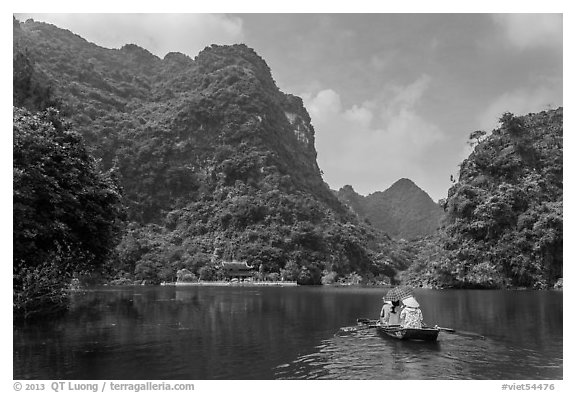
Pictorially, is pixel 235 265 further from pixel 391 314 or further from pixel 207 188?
pixel 391 314

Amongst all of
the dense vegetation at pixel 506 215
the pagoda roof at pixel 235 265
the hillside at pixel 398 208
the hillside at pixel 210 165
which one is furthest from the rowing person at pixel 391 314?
the hillside at pixel 398 208

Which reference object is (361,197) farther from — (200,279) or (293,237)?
(200,279)

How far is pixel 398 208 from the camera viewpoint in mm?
185500

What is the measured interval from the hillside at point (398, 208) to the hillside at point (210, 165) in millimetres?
46323

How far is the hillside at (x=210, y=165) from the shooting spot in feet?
252

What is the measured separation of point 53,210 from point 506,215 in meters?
43.4

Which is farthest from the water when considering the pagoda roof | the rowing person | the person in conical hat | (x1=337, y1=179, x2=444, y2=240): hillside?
(x1=337, y1=179, x2=444, y2=240): hillside

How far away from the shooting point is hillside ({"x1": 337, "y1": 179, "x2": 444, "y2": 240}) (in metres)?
169

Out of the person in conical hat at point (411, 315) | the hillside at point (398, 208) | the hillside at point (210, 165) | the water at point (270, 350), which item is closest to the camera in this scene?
the water at point (270, 350)

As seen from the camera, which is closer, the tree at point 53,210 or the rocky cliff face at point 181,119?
the tree at point 53,210

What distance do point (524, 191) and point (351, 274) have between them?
119 feet

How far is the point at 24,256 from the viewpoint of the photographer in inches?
664

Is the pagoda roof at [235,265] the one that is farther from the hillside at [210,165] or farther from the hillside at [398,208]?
the hillside at [398,208]

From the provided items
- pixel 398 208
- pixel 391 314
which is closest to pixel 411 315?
pixel 391 314
